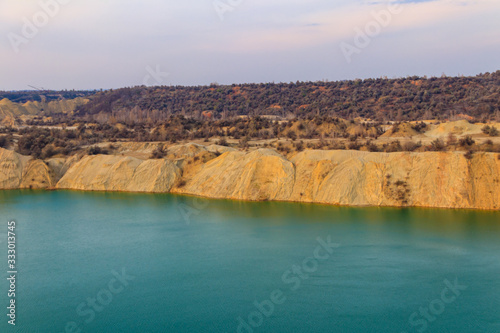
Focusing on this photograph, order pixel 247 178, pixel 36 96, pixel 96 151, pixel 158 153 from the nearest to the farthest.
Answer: pixel 247 178 < pixel 158 153 < pixel 96 151 < pixel 36 96

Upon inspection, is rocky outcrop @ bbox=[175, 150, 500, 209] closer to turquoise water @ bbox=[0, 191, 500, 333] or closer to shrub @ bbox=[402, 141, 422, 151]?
turquoise water @ bbox=[0, 191, 500, 333]

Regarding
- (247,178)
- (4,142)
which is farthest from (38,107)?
(247,178)

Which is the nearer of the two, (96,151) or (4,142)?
(96,151)

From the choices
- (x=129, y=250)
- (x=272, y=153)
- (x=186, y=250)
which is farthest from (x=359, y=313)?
(x=272, y=153)

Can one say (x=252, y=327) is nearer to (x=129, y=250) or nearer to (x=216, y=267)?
(x=216, y=267)

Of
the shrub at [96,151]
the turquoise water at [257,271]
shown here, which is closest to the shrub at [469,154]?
the turquoise water at [257,271]

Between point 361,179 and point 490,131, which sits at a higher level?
point 490,131

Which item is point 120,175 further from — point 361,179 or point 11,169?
point 361,179
